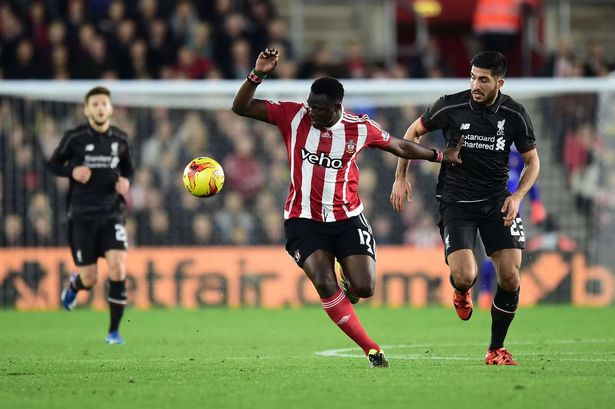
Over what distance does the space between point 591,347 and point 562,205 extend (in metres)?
7.02

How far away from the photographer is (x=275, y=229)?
18078 mm

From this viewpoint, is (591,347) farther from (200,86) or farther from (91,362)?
(200,86)

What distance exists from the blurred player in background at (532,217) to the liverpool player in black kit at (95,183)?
480cm

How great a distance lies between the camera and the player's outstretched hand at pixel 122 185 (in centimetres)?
1259

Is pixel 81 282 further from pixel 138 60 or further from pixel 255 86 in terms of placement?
pixel 138 60

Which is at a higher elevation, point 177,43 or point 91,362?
point 177,43

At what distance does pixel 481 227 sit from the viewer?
9.58m

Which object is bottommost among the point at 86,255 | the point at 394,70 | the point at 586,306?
the point at 586,306

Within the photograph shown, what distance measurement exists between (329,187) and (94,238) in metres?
4.26

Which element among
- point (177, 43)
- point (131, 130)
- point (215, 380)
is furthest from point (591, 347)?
point (177, 43)

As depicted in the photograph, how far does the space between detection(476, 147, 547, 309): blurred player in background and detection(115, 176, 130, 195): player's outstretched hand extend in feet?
15.5

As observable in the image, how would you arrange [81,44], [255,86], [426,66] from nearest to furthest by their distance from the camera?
[255,86]
[81,44]
[426,66]

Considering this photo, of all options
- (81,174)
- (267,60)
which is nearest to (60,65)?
(81,174)

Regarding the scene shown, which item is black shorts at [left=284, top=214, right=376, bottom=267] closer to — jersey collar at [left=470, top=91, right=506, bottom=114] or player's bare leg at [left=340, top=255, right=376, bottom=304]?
player's bare leg at [left=340, top=255, right=376, bottom=304]
